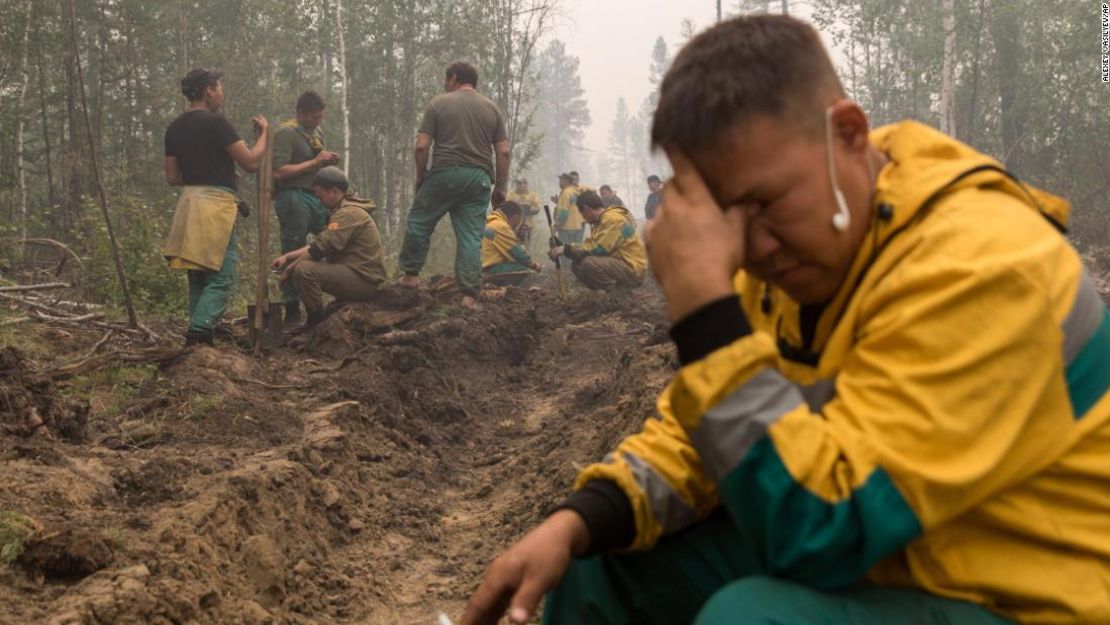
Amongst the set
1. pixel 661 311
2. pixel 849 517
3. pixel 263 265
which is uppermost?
pixel 849 517

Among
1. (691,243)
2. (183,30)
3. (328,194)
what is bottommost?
(328,194)

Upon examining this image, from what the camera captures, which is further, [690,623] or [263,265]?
[263,265]

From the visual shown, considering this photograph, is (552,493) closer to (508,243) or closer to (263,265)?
(263,265)

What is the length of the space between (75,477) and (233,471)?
68cm

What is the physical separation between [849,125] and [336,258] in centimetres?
760

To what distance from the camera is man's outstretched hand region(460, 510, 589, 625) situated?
6.37ft

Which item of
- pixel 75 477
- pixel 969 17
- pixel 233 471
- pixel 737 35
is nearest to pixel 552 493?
pixel 233 471

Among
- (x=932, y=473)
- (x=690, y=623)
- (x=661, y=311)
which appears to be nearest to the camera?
(x=932, y=473)

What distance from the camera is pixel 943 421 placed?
4.72 ft

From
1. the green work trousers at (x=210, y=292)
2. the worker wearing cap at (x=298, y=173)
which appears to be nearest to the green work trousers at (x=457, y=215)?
the worker wearing cap at (x=298, y=173)

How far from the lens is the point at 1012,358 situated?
1451mm

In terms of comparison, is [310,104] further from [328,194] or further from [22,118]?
[22,118]

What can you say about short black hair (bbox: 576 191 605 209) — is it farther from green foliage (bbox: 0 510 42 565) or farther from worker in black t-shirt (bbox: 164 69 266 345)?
green foliage (bbox: 0 510 42 565)

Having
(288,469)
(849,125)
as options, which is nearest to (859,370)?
(849,125)
